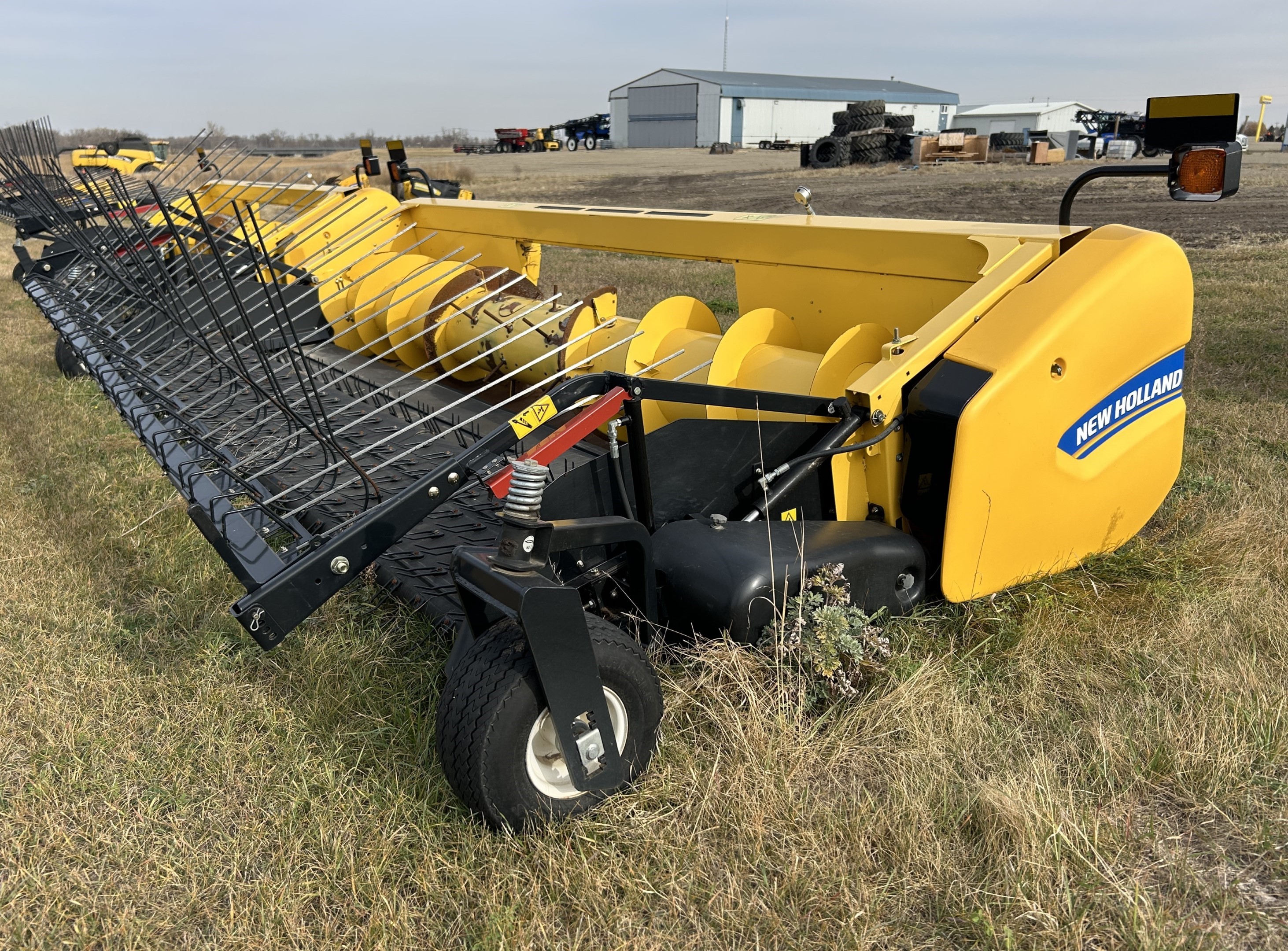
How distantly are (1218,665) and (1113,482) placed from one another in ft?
1.96

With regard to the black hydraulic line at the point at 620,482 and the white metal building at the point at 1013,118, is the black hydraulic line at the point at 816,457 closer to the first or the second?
the black hydraulic line at the point at 620,482

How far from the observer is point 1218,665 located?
104 inches

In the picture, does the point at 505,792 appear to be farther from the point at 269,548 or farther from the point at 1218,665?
the point at 1218,665

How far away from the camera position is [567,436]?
2.22 m

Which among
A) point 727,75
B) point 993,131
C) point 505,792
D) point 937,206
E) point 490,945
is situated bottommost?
point 490,945

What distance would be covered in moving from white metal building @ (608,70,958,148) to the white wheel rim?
6035cm

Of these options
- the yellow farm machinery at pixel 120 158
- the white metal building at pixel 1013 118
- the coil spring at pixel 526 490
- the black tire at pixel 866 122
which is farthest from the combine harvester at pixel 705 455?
the white metal building at pixel 1013 118

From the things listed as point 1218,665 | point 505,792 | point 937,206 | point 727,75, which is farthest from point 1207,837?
point 727,75

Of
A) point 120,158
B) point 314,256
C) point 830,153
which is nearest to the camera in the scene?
point 314,256

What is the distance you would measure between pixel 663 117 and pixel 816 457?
63993 millimetres

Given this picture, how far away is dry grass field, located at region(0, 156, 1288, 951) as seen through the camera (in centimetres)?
182

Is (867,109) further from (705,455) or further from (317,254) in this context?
(705,455)

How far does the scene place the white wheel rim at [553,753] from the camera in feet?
6.52

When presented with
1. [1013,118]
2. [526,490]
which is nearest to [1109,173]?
[526,490]
